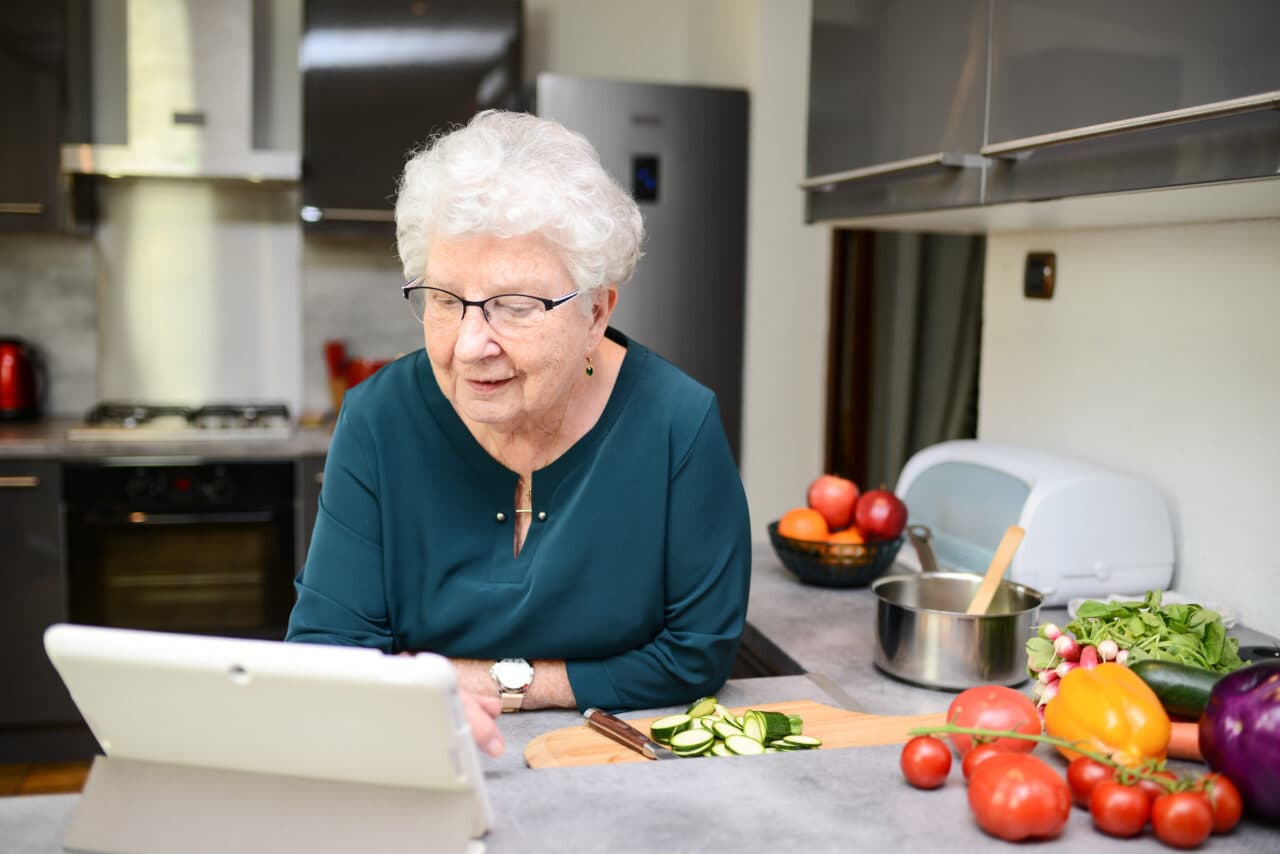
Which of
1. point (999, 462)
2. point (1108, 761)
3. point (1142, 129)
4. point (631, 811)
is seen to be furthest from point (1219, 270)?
point (631, 811)

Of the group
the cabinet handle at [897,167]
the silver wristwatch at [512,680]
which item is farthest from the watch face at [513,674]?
the cabinet handle at [897,167]

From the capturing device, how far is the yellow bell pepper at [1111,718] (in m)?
1.02

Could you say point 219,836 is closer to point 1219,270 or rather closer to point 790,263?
point 1219,270

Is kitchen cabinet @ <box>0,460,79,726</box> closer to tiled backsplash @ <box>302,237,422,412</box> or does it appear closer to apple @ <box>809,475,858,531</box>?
tiled backsplash @ <box>302,237,422,412</box>

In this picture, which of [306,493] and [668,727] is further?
[306,493]

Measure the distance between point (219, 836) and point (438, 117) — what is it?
2.87m

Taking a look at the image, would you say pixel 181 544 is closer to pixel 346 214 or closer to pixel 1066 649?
pixel 346 214

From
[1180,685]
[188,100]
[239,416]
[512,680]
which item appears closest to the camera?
[1180,685]

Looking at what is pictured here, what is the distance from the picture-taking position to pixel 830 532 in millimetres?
2012

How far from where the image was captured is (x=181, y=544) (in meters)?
3.14

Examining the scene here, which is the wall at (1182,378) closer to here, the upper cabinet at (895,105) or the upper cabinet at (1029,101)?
the upper cabinet at (1029,101)

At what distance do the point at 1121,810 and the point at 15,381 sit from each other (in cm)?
342

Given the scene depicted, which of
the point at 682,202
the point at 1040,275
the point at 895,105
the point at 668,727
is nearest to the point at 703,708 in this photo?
the point at 668,727

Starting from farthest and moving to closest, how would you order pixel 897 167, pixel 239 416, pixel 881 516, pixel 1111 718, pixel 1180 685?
pixel 239 416 < pixel 881 516 < pixel 897 167 < pixel 1180 685 < pixel 1111 718
